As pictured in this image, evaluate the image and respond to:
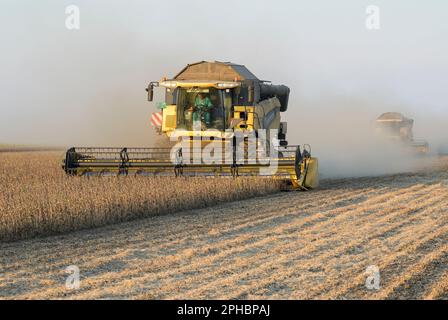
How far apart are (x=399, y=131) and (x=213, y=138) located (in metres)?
18.6

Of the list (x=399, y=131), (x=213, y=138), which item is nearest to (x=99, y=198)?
(x=213, y=138)

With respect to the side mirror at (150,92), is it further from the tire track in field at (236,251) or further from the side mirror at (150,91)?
the tire track in field at (236,251)

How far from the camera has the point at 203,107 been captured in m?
15.7

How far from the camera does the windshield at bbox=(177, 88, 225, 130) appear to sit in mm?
15508

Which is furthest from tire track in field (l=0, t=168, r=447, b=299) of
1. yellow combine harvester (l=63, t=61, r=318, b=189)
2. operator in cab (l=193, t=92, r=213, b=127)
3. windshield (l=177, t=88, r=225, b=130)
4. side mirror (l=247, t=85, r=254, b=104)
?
operator in cab (l=193, t=92, r=213, b=127)

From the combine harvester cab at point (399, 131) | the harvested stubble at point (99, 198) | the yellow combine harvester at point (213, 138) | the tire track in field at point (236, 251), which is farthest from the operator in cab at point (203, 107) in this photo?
the combine harvester cab at point (399, 131)

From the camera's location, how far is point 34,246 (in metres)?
8.56

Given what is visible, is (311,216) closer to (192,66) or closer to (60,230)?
(60,230)

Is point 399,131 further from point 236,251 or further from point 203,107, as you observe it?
point 236,251

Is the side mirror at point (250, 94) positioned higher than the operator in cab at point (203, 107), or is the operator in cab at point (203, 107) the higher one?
the side mirror at point (250, 94)

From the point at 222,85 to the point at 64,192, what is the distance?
515cm

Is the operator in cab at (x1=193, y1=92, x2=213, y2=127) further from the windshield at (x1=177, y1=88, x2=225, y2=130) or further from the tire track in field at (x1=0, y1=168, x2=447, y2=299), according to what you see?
the tire track in field at (x1=0, y1=168, x2=447, y2=299)

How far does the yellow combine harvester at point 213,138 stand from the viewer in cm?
1420
